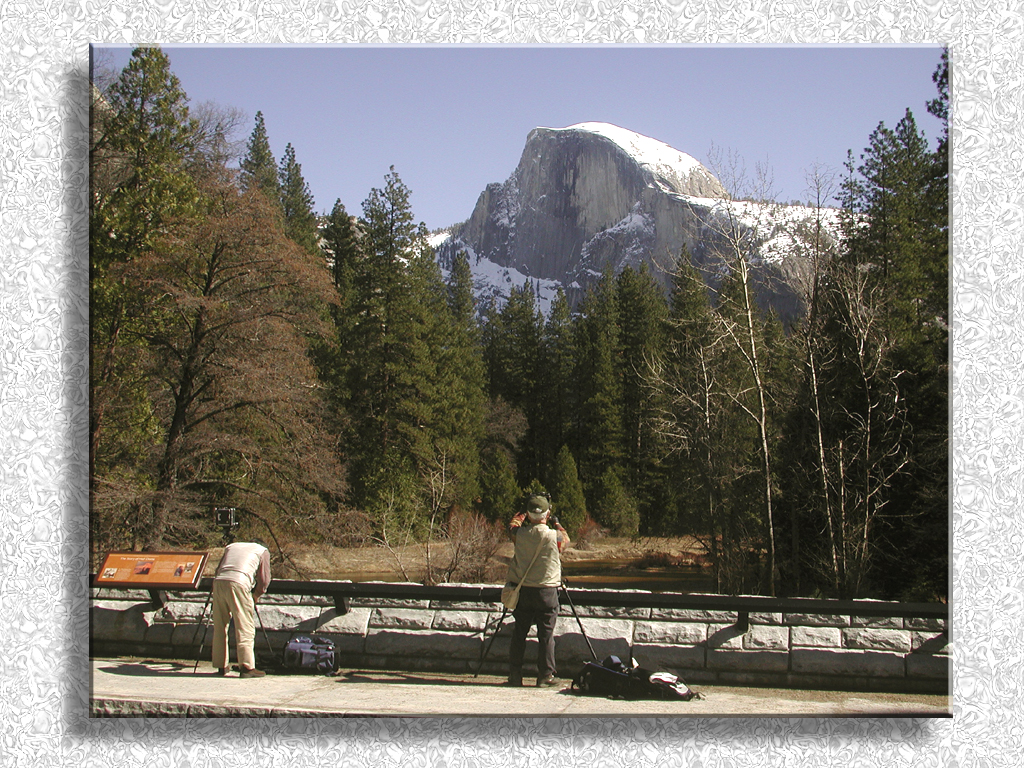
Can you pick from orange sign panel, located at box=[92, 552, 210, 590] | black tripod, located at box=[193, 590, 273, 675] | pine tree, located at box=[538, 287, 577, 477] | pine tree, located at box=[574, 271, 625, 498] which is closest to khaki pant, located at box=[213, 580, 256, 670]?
black tripod, located at box=[193, 590, 273, 675]

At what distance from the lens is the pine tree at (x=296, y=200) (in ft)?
92.9

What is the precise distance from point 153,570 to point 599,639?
8.79ft

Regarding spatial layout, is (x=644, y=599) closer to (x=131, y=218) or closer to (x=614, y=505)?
(x=131, y=218)

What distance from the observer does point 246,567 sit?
4.36m

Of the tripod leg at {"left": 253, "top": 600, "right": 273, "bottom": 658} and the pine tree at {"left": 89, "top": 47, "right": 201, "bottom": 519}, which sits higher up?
the pine tree at {"left": 89, "top": 47, "right": 201, "bottom": 519}

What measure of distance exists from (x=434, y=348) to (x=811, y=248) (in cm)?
1853

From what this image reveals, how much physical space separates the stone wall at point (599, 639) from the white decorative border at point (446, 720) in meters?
0.37

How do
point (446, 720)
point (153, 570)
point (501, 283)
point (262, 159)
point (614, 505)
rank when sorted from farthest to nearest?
point (501, 283) → point (262, 159) → point (614, 505) → point (153, 570) → point (446, 720)

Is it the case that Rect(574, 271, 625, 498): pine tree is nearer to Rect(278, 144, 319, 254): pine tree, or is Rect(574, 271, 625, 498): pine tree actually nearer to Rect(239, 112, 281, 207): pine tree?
Rect(278, 144, 319, 254): pine tree

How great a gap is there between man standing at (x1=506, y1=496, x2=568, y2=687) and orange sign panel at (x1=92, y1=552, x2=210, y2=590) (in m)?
1.92

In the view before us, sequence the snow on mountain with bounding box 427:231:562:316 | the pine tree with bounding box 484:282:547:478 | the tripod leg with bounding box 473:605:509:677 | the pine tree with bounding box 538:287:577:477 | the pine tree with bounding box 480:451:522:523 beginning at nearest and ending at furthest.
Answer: the tripod leg with bounding box 473:605:509:677 → the pine tree with bounding box 480:451:522:523 → the snow on mountain with bounding box 427:231:562:316 → the pine tree with bounding box 538:287:577:477 → the pine tree with bounding box 484:282:547:478

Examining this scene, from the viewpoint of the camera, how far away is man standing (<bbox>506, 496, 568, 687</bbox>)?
164 inches

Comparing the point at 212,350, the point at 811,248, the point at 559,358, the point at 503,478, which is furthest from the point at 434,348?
the point at 811,248

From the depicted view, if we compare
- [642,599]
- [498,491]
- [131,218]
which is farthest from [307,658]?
[498,491]
